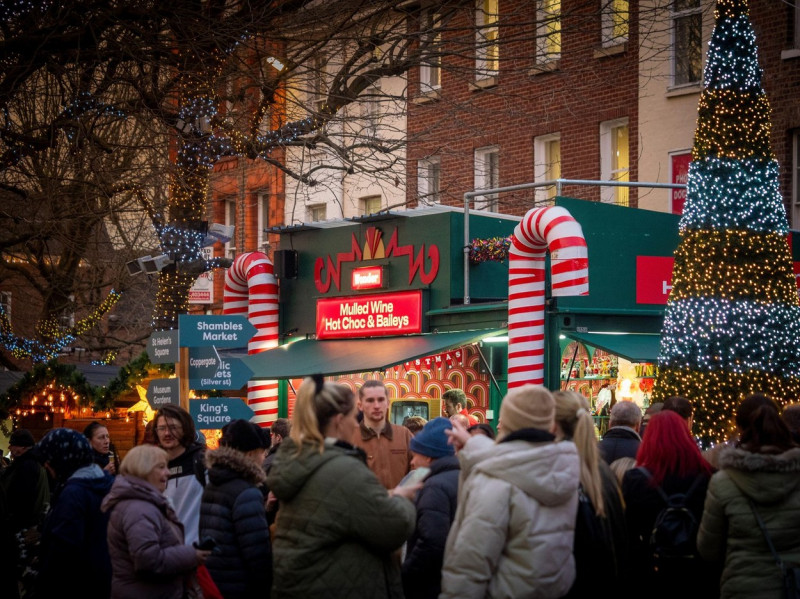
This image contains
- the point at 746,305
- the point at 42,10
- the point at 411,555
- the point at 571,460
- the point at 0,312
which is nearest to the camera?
the point at 571,460

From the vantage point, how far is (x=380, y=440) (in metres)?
9.08

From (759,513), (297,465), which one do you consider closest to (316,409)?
(297,465)

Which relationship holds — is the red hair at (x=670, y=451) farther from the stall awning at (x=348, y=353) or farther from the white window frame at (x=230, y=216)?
the white window frame at (x=230, y=216)

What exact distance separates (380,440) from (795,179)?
37.2ft

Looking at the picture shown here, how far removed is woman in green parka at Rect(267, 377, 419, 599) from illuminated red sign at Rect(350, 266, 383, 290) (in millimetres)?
13131

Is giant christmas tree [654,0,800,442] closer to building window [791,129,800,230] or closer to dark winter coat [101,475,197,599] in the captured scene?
building window [791,129,800,230]

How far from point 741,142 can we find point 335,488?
8684 millimetres

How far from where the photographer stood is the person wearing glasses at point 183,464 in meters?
7.23

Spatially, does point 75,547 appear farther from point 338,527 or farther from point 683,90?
point 683,90

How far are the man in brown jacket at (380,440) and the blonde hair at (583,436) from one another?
3.32 meters

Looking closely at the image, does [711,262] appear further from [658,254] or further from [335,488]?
[335,488]

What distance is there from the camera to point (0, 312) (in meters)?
27.5

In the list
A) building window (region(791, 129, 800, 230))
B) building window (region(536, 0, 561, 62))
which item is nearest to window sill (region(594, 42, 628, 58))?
building window (region(536, 0, 561, 62))

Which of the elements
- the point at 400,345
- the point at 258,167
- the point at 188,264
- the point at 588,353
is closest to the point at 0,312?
the point at 258,167
